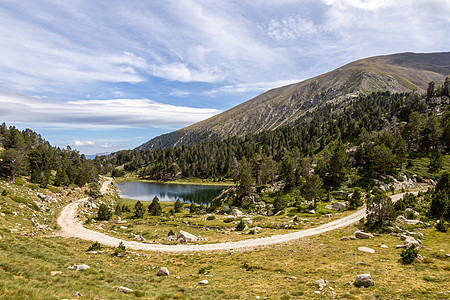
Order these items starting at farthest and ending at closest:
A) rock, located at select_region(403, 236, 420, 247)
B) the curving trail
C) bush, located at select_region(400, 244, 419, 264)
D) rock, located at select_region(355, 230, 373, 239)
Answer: rock, located at select_region(355, 230, 373, 239) < the curving trail < rock, located at select_region(403, 236, 420, 247) < bush, located at select_region(400, 244, 419, 264)

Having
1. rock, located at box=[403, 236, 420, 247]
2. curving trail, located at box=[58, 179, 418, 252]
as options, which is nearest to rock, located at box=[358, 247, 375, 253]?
rock, located at box=[403, 236, 420, 247]

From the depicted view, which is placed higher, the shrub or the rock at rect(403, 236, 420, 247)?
the rock at rect(403, 236, 420, 247)

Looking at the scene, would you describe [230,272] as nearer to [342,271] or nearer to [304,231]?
[342,271]

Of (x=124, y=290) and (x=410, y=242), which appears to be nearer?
(x=124, y=290)

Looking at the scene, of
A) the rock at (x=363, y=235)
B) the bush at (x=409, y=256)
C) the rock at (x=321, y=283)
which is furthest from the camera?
the rock at (x=363, y=235)

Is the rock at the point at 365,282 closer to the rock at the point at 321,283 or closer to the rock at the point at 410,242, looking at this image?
the rock at the point at 321,283

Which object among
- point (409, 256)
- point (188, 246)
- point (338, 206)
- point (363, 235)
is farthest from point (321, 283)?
point (338, 206)

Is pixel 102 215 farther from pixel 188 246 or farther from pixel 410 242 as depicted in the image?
pixel 410 242

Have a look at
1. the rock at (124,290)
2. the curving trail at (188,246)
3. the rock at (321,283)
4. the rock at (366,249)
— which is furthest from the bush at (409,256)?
the rock at (124,290)

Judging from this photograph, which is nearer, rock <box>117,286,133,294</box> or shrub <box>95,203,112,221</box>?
rock <box>117,286,133,294</box>

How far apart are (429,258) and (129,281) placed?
33.0 meters

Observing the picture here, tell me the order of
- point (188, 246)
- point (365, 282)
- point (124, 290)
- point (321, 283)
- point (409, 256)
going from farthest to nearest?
point (188, 246)
point (409, 256)
point (321, 283)
point (365, 282)
point (124, 290)

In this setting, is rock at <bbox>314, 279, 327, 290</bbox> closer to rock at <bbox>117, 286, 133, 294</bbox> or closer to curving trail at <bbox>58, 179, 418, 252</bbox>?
rock at <bbox>117, 286, 133, 294</bbox>

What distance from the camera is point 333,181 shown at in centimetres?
8675
